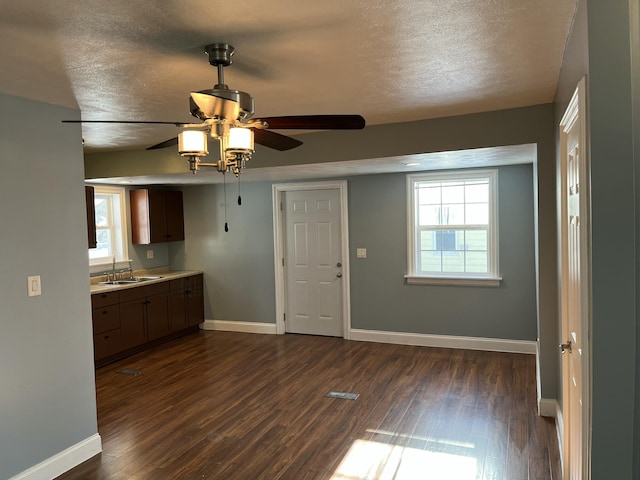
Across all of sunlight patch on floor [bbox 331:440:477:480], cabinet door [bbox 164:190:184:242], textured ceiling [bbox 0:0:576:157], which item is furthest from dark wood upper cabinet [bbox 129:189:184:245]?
sunlight patch on floor [bbox 331:440:477:480]

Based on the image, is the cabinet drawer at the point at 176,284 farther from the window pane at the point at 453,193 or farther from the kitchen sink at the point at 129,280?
the window pane at the point at 453,193

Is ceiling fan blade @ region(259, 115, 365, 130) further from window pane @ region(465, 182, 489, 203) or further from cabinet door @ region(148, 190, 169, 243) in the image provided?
cabinet door @ region(148, 190, 169, 243)

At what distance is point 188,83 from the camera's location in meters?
2.61

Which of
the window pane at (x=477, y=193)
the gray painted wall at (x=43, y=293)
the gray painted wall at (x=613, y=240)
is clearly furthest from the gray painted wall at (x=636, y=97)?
the window pane at (x=477, y=193)

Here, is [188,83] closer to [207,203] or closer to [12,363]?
[12,363]

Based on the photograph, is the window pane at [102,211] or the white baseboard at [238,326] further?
the white baseboard at [238,326]

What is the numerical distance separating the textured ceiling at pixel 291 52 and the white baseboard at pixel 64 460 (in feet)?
7.05

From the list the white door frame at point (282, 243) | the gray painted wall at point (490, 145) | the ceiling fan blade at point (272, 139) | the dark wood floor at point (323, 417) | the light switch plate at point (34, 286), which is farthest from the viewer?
the white door frame at point (282, 243)

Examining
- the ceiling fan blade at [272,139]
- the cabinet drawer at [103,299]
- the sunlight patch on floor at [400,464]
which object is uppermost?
the ceiling fan blade at [272,139]

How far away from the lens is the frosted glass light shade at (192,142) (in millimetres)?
2074

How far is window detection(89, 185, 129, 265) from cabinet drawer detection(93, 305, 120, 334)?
0.88 metres

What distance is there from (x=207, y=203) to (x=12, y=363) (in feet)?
13.5

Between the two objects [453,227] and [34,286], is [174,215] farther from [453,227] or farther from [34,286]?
[34,286]

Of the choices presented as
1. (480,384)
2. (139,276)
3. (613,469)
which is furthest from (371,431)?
(139,276)
